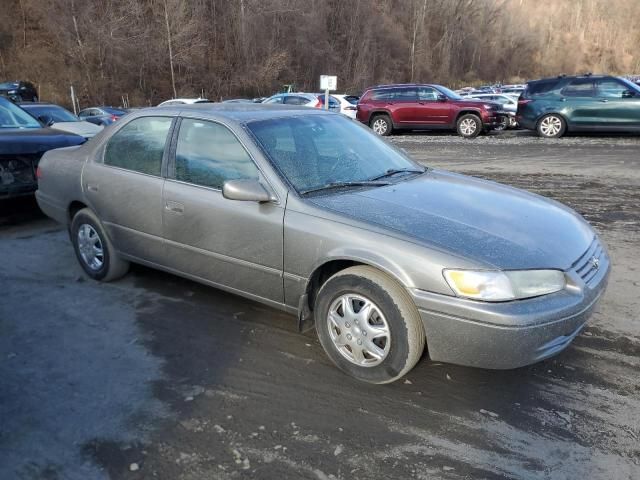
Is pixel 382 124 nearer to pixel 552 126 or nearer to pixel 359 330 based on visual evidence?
pixel 552 126

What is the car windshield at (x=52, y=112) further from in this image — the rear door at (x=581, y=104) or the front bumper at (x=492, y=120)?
the rear door at (x=581, y=104)

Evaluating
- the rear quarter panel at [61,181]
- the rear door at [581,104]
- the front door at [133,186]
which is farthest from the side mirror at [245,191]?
the rear door at [581,104]

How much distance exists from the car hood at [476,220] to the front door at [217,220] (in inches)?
17.2

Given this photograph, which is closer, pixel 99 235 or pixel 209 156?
pixel 209 156

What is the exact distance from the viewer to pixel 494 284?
102 inches

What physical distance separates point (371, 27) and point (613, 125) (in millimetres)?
46695

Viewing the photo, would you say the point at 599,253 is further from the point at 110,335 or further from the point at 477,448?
the point at 110,335

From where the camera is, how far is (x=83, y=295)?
4.32 metres

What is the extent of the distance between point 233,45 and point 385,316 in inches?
1867

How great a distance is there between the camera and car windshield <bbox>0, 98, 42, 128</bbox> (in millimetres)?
6969

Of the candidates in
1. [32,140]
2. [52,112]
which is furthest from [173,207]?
[52,112]

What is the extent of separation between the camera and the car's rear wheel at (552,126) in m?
15.0

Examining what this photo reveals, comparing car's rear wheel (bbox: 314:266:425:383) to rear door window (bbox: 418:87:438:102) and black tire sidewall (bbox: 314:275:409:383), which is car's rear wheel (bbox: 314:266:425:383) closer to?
black tire sidewall (bbox: 314:275:409:383)

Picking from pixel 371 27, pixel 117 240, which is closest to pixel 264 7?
pixel 371 27
